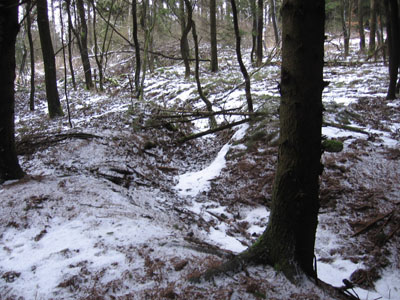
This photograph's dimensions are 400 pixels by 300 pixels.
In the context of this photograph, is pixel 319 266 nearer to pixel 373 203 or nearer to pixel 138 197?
pixel 373 203

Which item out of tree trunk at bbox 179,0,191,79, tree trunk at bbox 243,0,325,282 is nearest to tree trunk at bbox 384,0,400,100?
tree trunk at bbox 179,0,191,79

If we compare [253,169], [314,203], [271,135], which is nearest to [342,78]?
[271,135]

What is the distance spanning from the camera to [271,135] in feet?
17.8

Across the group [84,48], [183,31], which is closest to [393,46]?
[183,31]

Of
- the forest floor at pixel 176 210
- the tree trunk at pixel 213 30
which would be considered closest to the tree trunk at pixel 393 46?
the forest floor at pixel 176 210

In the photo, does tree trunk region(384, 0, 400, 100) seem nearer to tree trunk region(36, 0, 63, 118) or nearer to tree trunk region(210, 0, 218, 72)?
tree trunk region(210, 0, 218, 72)

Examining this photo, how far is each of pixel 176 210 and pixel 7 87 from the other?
2732 mm

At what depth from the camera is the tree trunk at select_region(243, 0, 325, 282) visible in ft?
6.10

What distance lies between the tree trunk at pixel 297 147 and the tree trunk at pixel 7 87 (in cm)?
327

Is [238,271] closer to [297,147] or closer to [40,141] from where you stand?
[297,147]

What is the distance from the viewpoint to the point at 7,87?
3.57 meters

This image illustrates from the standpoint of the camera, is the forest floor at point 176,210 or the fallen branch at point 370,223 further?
the fallen branch at point 370,223

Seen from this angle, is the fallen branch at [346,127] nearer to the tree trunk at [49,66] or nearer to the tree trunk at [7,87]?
the tree trunk at [7,87]

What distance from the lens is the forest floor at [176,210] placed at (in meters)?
2.06
